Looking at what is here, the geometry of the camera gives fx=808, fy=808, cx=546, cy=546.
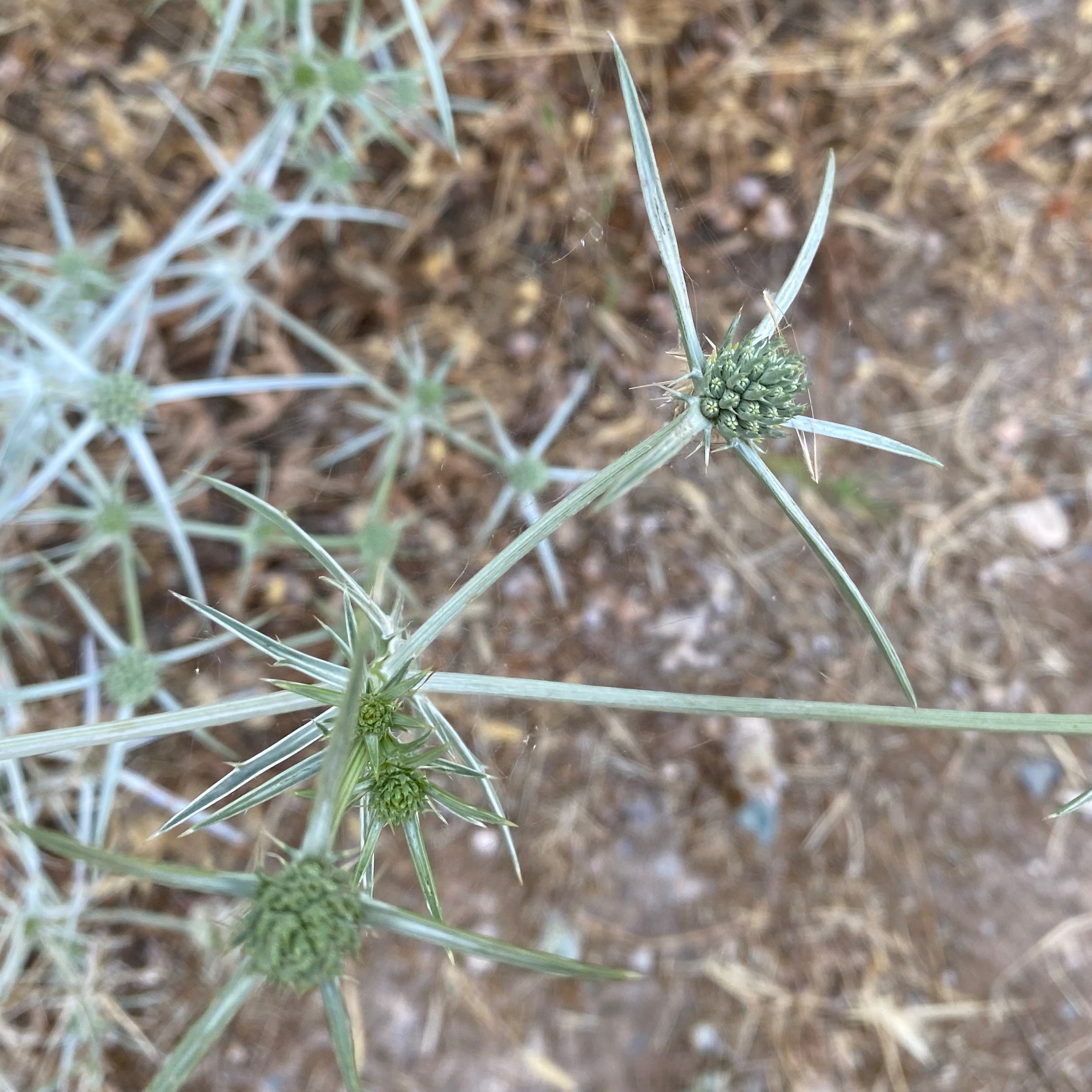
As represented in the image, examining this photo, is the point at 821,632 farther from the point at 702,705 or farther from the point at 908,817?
the point at 702,705

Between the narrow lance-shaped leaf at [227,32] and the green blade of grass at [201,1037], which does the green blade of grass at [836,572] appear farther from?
the narrow lance-shaped leaf at [227,32]

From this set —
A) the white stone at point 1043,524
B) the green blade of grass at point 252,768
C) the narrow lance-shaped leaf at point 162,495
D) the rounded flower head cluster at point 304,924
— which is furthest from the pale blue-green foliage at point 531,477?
the white stone at point 1043,524

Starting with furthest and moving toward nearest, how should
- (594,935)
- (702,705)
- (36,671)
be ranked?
1. (594,935)
2. (36,671)
3. (702,705)

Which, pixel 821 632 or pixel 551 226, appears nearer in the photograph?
pixel 551 226

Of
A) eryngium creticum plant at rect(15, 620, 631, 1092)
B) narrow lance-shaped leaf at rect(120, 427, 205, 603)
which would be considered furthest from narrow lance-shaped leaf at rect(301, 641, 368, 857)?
narrow lance-shaped leaf at rect(120, 427, 205, 603)

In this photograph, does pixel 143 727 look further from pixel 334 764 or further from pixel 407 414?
pixel 407 414

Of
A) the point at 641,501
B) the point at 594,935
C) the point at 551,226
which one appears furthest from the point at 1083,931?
the point at 551,226

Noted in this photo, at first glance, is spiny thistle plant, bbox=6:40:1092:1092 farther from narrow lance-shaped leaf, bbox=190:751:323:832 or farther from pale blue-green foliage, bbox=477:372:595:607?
pale blue-green foliage, bbox=477:372:595:607
